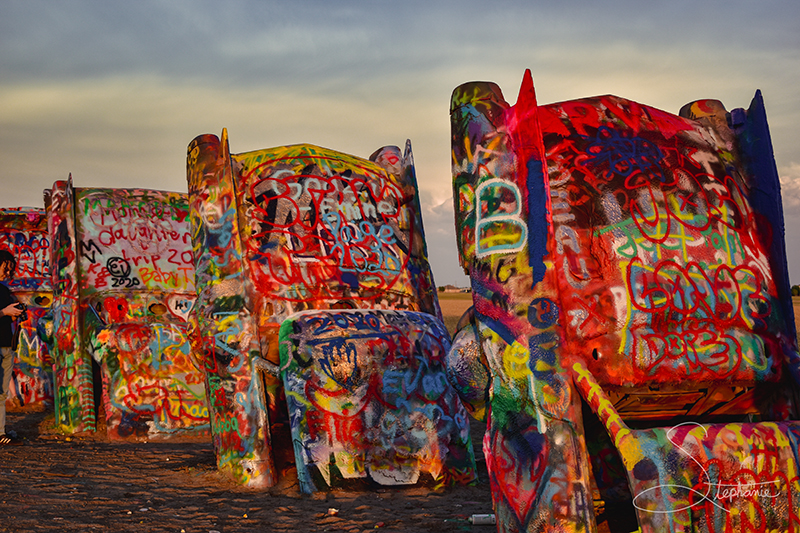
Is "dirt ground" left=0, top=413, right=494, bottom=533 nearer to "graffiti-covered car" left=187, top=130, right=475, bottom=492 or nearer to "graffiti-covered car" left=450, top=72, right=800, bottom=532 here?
"graffiti-covered car" left=187, top=130, right=475, bottom=492

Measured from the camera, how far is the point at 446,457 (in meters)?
5.70

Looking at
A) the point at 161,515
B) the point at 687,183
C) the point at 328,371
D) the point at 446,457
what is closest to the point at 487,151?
the point at 687,183

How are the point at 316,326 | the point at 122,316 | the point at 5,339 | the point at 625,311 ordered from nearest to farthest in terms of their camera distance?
the point at 625,311 < the point at 316,326 < the point at 5,339 < the point at 122,316

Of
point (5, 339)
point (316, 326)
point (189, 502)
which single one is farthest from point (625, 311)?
point (5, 339)

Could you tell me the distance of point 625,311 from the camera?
127 inches

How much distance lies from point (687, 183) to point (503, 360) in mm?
1282

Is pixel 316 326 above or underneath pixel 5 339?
underneath

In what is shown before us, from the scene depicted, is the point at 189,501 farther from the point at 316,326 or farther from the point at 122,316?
the point at 122,316

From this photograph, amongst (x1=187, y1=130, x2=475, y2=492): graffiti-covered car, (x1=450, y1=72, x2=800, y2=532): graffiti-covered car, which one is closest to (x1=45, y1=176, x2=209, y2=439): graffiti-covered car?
(x1=187, y1=130, x2=475, y2=492): graffiti-covered car

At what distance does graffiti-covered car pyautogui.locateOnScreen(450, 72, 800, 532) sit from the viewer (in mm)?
2906

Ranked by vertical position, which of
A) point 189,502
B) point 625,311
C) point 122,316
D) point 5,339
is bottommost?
point 189,502

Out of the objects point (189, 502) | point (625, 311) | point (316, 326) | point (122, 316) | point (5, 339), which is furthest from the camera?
point (122, 316)

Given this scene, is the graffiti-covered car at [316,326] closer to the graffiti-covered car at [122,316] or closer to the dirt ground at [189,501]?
the dirt ground at [189,501]

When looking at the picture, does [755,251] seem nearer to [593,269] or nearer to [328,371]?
[593,269]
